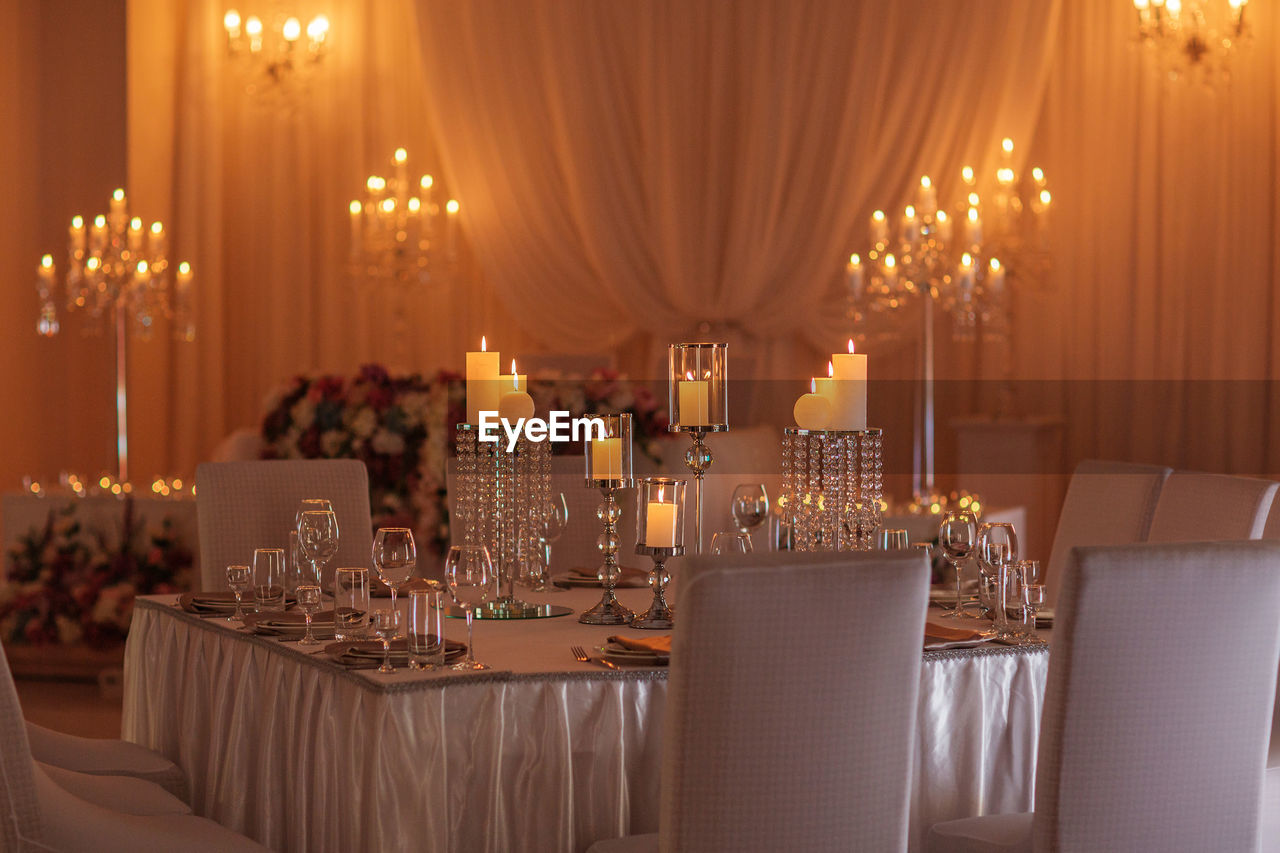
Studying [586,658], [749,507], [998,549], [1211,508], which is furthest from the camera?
[1211,508]

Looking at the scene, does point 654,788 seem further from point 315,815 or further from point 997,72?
point 997,72

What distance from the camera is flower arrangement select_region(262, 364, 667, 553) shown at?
5.16 metres

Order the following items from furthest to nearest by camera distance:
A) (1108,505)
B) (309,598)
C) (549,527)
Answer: (1108,505) < (549,527) < (309,598)

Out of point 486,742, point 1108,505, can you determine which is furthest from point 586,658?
point 1108,505

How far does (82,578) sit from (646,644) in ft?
11.4

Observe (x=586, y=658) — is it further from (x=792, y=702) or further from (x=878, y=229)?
(x=878, y=229)

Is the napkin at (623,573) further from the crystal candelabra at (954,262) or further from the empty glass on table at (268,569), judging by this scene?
the crystal candelabra at (954,262)

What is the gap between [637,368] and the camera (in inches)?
A: 310

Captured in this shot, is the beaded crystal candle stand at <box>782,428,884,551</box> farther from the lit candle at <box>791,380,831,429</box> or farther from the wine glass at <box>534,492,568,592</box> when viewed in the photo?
the wine glass at <box>534,492,568,592</box>

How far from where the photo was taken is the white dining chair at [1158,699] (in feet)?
7.12

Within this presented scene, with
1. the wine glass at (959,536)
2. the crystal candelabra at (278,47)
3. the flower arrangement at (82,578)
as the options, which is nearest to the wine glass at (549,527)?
the wine glass at (959,536)

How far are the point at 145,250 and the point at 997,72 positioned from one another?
423 cm

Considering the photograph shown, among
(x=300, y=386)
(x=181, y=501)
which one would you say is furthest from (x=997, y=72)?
(x=181, y=501)

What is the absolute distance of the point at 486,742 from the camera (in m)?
2.35
